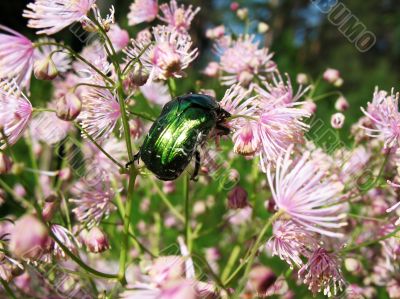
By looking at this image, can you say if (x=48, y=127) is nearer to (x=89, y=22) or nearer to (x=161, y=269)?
(x=89, y=22)

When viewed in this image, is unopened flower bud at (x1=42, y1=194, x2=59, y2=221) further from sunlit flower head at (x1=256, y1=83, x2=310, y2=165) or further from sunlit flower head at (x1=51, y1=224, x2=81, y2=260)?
sunlit flower head at (x1=256, y1=83, x2=310, y2=165)

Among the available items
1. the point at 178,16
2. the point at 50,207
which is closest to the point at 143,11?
the point at 178,16

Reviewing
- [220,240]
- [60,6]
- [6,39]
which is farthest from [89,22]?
[220,240]

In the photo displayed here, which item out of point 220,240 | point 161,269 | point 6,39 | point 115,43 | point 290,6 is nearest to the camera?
A: point 161,269

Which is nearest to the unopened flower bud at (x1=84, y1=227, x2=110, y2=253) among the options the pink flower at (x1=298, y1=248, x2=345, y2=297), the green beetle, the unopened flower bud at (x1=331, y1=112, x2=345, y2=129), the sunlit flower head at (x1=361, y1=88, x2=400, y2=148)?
the green beetle

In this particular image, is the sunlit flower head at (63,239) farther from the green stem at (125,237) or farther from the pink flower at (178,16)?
the pink flower at (178,16)

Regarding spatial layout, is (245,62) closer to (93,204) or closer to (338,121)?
(338,121)
